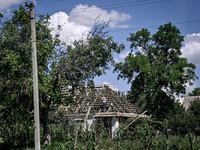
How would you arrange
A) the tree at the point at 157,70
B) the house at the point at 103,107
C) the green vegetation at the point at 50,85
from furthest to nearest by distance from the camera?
the tree at the point at 157,70 → the house at the point at 103,107 → the green vegetation at the point at 50,85

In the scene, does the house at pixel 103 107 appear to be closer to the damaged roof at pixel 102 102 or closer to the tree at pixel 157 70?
the damaged roof at pixel 102 102

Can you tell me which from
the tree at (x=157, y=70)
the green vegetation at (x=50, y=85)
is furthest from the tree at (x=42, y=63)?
the tree at (x=157, y=70)

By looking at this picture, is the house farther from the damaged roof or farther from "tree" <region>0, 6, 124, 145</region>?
"tree" <region>0, 6, 124, 145</region>

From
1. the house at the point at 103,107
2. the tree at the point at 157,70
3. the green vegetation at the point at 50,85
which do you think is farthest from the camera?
the tree at the point at 157,70

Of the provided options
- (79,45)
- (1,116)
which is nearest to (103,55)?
(79,45)

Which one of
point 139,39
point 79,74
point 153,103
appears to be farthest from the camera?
point 139,39

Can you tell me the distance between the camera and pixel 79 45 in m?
17.3

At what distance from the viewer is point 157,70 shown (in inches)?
1288

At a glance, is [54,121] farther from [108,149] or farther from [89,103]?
[108,149]

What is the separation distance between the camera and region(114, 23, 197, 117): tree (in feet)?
107

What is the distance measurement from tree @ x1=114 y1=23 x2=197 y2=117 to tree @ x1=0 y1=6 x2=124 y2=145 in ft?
50.1

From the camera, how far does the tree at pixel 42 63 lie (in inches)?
569

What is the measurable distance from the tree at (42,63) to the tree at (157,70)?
15275 mm

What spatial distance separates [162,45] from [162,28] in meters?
2.16
